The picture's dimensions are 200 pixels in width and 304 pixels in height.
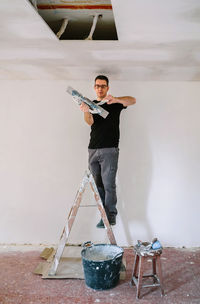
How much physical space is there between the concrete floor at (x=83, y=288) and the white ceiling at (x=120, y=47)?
1.95 meters

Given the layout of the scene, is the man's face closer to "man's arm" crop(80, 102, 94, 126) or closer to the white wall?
"man's arm" crop(80, 102, 94, 126)

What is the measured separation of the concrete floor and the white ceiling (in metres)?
1.95

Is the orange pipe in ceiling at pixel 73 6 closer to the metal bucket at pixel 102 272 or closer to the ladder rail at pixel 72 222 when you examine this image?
the ladder rail at pixel 72 222

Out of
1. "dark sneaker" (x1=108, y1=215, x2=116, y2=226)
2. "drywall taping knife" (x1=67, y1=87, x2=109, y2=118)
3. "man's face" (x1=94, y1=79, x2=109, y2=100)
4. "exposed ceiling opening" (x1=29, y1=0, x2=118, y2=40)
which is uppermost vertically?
"exposed ceiling opening" (x1=29, y1=0, x2=118, y2=40)

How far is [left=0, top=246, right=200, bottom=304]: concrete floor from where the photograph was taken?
2.00 meters

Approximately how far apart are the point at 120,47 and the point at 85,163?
140cm

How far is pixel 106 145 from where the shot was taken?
267 centimetres

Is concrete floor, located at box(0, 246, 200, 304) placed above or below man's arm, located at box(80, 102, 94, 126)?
below

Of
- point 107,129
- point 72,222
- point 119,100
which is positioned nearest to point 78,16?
point 119,100

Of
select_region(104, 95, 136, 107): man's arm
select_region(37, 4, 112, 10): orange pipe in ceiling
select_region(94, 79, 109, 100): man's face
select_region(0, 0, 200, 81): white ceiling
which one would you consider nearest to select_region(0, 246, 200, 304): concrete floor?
select_region(104, 95, 136, 107): man's arm

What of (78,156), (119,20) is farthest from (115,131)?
(119,20)

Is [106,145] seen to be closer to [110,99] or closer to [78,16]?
[110,99]

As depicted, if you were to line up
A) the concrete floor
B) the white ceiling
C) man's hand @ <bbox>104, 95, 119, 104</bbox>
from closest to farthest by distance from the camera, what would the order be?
1. the white ceiling
2. the concrete floor
3. man's hand @ <bbox>104, 95, 119, 104</bbox>

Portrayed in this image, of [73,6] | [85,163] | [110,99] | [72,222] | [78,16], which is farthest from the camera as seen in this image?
[85,163]
